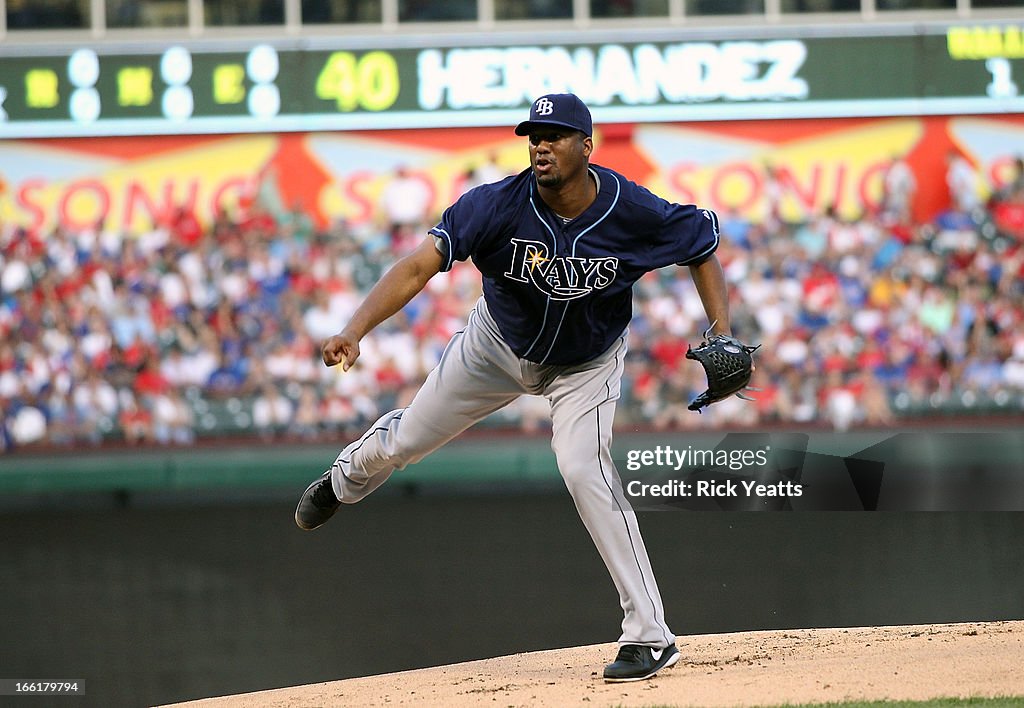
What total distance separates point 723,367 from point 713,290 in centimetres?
27

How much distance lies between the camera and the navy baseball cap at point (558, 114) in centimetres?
393

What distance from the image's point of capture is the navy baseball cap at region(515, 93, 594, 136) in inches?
155

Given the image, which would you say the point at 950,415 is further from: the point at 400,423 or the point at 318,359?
the point at 400,423

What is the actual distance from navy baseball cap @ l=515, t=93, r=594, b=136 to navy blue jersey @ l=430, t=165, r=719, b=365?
0.67 ft

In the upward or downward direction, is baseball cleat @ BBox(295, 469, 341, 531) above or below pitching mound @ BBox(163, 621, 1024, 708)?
above

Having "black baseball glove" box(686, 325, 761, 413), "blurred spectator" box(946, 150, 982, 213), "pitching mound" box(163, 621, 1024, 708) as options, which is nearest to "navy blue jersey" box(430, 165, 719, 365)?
"black baseball glove" box(686, 325, 761, 413)

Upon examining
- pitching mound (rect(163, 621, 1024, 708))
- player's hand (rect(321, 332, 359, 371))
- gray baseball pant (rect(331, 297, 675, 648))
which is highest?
player's hand (rect(321, 332, 359, 371))

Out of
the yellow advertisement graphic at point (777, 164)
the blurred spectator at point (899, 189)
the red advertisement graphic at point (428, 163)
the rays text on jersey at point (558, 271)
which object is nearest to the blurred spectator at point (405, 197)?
the red advertisement graphic at point (428, 163)

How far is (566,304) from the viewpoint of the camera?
4219mm

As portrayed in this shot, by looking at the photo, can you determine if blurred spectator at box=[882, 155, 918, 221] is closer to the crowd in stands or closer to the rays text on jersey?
the crowd in stands

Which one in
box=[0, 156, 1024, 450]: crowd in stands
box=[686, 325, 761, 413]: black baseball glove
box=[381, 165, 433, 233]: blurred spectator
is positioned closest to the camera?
box=[686, 325, 761, 413]: black baseball glove

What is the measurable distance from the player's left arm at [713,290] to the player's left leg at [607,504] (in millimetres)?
376

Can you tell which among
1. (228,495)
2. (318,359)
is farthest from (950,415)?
(228,495)

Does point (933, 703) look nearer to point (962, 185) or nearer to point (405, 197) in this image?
point (962, 185)
